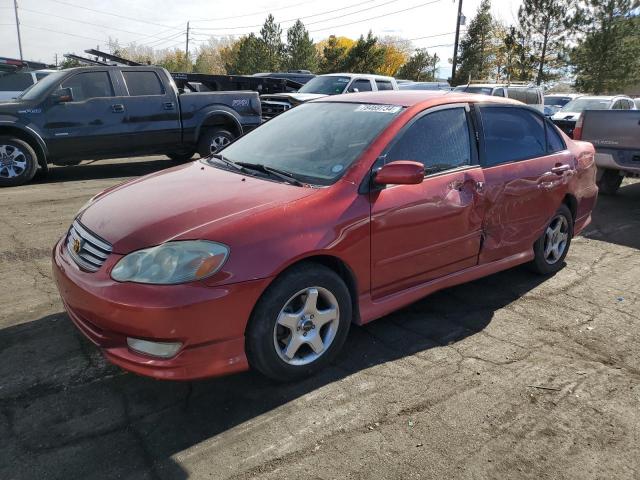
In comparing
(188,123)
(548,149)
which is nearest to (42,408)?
(548,149)

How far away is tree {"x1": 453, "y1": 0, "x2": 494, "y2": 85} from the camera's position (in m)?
40.2

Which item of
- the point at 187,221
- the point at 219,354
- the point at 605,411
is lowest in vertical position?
the point at 605,411

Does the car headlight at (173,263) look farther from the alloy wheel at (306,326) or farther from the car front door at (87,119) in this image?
the car front door at (87,119)

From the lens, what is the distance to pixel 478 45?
40719mm

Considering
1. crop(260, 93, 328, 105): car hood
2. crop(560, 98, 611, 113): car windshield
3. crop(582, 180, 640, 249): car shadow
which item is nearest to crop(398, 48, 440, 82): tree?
crop(560, 98, 611, 113): car windshield

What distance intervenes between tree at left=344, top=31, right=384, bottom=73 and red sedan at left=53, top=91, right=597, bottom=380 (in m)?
38.3

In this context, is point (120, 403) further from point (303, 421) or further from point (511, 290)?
point (511, 290)

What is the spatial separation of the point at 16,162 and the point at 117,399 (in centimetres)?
672

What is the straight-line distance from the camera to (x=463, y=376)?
3.17m

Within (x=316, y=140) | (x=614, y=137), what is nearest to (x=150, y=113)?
(x=316, y=140)

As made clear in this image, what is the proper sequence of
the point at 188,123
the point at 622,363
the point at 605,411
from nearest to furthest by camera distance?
the point at 605,411 → the point at 622,363 → the point at 188,123

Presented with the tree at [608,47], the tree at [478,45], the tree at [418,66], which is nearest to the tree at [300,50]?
the tree at [418,66]

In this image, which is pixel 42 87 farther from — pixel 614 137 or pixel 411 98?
pixel 614 137

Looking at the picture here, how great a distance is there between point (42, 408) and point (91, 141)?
6.80 meters
